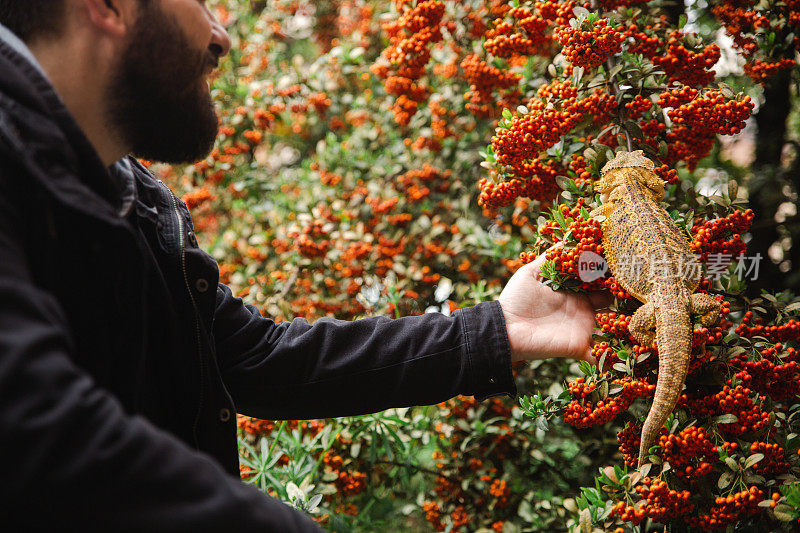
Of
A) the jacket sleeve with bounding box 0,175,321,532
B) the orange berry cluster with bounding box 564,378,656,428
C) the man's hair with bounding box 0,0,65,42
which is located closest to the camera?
the jacket sleeve with bounding box 0,175,321,532

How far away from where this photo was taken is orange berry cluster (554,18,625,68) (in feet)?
5.14

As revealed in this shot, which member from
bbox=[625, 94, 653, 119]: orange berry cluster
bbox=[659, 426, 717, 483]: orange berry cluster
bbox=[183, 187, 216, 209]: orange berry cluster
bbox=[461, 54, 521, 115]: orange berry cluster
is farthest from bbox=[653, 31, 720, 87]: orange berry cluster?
bbox=[183, 187, 216, 209]: orange berry cluster

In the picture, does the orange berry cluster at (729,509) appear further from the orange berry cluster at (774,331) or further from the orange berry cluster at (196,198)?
the orange berry cluster at (196,198)

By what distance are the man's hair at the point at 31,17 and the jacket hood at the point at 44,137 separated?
186 millimetres

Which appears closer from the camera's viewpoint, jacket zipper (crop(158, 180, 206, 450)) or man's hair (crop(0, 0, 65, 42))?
man's hair (crop(0, 0, 65, 42))

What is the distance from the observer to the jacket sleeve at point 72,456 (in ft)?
2.55

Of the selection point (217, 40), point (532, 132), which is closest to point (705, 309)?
point (532, 132)

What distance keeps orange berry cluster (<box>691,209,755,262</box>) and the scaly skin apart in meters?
0.06

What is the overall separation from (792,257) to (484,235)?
1709mm

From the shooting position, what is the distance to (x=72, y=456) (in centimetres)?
80

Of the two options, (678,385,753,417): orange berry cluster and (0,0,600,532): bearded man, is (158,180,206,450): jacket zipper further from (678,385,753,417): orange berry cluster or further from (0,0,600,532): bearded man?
(678,385,753,417): orange berry cluster

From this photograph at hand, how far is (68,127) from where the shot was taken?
3.62ft

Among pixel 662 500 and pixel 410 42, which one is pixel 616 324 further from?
pixel 410 42

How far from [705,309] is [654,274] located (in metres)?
0.16
